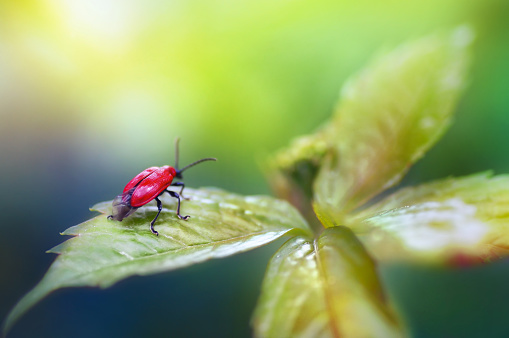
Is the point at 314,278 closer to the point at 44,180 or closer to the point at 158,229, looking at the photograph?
the point at 158,229

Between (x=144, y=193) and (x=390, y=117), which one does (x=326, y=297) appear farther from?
(x=390, y=117)

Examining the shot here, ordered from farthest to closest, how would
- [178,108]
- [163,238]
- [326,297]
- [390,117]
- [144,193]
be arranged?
1. [178,108]
2. [390,117]
3. [144,193]
4. [163,238]
5. [326,297]

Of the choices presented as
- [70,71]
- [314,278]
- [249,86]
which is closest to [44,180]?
[70,71]

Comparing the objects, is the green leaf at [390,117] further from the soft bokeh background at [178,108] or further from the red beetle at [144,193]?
the red beetle at [144,193]

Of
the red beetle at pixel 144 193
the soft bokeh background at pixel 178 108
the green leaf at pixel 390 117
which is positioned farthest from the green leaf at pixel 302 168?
the red beetle at pixel 144 193

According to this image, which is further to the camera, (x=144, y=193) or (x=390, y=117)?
(x=390, y=117)

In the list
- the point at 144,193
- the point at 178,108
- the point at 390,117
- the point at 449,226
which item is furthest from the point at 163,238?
the point at 178,108
